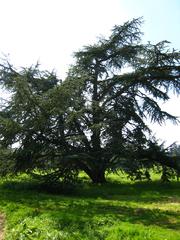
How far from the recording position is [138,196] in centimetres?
2266

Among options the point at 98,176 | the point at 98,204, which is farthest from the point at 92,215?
the point at 98,176

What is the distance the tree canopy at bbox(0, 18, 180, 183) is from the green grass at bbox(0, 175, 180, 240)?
213 centimetres

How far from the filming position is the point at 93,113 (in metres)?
28.8

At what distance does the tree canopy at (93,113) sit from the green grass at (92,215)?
6.99 ft

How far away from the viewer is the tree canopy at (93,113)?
24000mm

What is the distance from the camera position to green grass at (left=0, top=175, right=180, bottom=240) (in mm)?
12641

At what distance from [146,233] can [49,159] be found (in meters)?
14.6

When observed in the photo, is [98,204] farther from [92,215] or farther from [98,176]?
[98,176]

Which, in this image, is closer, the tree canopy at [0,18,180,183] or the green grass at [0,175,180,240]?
the green grass at [0,175,180,240]

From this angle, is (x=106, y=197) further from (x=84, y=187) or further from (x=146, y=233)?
(x=146, y=233)

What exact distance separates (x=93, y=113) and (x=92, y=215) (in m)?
14.0

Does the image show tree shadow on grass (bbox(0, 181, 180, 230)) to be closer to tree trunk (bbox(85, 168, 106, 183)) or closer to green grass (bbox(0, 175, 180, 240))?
green grass (bbox(0, 175, 180, 240))

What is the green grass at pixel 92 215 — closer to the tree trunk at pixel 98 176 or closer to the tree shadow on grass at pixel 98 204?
the tree shadow on grass at pixel 98 204

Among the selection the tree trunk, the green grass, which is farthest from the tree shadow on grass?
the tree trunk
